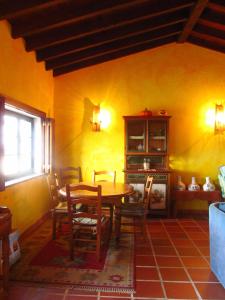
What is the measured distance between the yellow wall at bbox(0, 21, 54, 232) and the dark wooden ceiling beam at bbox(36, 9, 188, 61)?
0.34m

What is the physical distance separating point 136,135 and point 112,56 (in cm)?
155

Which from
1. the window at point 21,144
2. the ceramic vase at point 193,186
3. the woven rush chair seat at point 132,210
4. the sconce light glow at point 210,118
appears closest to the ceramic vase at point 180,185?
the ceramic vase at point 193,186

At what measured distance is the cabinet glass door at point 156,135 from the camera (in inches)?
190

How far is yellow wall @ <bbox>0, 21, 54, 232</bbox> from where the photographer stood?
10.2 ft

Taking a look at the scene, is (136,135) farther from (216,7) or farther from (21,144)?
(216,7)

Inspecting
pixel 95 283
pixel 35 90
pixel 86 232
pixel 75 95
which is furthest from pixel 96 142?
pixel 95 283

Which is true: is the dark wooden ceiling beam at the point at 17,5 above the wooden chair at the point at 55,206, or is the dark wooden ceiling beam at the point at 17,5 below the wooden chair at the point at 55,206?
above

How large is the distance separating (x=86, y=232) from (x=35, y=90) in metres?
2.27

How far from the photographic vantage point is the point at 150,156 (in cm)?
501

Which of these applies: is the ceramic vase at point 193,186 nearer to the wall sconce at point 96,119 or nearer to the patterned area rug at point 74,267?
the patterned area rug at point 74,267

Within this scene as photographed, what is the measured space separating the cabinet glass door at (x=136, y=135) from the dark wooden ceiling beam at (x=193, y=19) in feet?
5.41

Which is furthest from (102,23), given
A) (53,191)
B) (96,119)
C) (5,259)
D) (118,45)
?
(5,259)

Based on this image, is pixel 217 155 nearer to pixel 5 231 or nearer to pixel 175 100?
pixel 175 100

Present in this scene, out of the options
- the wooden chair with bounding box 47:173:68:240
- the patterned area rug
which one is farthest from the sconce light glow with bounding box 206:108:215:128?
the wooden chair with bounding box 47:173:68:240
